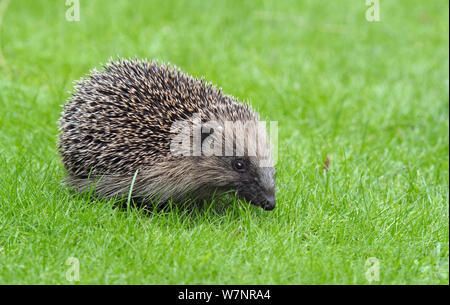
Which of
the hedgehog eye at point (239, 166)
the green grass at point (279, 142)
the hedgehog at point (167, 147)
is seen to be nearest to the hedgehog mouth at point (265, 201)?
the hedgehog at point (167, 147)

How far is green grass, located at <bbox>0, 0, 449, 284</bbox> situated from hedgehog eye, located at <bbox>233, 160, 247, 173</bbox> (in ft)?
1.26

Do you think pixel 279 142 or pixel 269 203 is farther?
pixel 279 142

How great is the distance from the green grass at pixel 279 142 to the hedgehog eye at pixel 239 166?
1.26 ft

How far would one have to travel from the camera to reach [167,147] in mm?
6215

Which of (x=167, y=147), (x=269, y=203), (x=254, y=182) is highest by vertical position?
(x=167, y=147)

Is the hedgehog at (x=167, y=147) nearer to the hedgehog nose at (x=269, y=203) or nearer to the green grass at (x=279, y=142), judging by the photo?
the hedgehog nose at (x=269, y=203)

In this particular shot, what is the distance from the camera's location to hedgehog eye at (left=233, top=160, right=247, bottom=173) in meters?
6.14

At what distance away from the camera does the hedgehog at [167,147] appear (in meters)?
6.15

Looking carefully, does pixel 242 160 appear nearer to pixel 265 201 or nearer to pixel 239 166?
pixel 239 166

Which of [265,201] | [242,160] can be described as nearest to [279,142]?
[242,160]

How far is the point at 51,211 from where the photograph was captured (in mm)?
5770

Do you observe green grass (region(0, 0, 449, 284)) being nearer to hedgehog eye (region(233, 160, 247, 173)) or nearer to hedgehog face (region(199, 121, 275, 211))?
hedgehog face (region(199, 121, 275, 211))

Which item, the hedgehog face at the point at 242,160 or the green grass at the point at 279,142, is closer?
the green grass at the point at 279,142

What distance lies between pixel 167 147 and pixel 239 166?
791 mm
